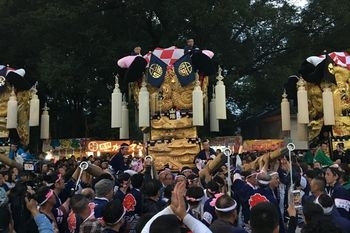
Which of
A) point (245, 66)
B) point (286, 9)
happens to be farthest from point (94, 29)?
point (286, 9)

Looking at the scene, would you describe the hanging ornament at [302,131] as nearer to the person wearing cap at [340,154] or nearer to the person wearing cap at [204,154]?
the person wearing cap at [340,154]

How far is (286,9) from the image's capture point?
25000 millimetres

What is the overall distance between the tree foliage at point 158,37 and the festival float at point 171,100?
24.2 feet

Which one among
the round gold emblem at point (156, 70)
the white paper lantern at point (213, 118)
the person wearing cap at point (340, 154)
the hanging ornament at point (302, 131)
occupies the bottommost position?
the person wearing cap at point (340, 154)

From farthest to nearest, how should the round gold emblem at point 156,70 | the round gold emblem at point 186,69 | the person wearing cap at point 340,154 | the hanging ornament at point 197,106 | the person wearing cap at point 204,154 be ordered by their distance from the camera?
the round gold emblem at point 156,70 → the round gold emblem at point 186,69 → the hanging ornament at point 197,106 → the person wearing cap at point 340,154 → the person wearing cap at point 204,154

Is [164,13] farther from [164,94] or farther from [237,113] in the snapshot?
[164,94]

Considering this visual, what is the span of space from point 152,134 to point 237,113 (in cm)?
1596

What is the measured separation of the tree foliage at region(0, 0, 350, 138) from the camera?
22125 millimetres

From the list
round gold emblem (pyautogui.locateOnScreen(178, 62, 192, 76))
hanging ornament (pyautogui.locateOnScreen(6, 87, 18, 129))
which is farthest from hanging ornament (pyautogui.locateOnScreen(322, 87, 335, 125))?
hanging ornament (pyautogui.locateOnScreen(6, 87, 18, 129))

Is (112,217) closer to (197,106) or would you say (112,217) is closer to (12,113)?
(197,106)

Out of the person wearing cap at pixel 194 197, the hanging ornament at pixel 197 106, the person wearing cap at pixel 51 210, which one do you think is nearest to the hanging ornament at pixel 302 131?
the hanging ornament at pixel 197 106

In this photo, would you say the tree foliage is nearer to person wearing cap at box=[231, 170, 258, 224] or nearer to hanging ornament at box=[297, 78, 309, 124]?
hanging ornament at box=[297, 78, 309, 124]

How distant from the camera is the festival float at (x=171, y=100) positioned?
1297cm

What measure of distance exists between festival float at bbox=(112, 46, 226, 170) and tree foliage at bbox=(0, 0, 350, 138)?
7388 mm
